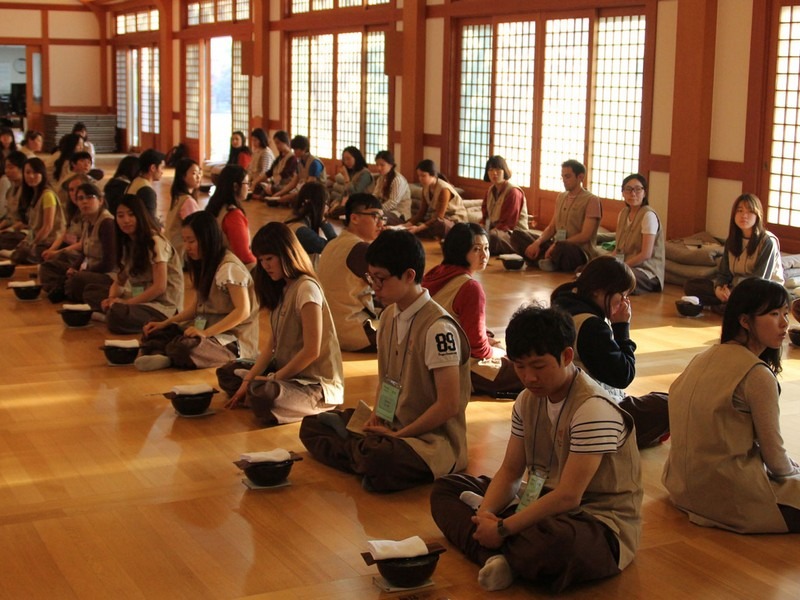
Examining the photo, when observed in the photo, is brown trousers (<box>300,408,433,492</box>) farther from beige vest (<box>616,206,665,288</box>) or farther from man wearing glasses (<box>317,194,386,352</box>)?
beige vest (<box>616,206,665,288</box>)

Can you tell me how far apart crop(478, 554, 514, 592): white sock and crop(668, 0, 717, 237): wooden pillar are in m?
6.93

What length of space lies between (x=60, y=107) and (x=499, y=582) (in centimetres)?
2385

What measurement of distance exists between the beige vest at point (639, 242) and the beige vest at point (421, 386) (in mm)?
4719

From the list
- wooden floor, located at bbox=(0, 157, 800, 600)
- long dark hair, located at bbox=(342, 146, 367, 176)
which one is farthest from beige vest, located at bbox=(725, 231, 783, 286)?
long dark hair, located at bbox=(342, 146, 367, 176)

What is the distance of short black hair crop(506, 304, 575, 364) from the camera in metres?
3.07

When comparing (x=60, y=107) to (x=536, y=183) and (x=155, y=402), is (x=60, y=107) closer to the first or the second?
(x=536, y=183)

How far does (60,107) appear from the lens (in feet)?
82.2

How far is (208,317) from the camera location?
596 centimetres

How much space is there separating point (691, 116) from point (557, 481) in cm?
702

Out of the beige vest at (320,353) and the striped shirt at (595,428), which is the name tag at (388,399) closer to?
the beige vest at (320,353)

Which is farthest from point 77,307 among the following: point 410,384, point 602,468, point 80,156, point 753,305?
point 753,305

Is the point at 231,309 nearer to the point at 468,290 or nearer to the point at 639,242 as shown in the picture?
the point at 468,290

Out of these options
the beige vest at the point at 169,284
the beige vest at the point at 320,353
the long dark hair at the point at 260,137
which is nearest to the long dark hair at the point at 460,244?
the beige vest at the point at 320,353

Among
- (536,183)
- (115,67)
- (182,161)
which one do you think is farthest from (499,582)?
(115,67)
